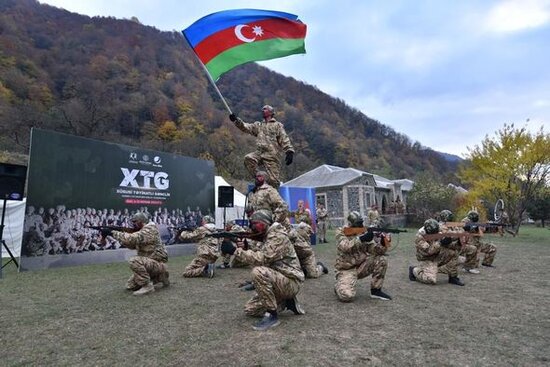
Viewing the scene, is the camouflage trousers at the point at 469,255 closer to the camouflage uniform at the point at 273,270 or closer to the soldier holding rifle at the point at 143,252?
the camouflage uniform at the point at 273,270

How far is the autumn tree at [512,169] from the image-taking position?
18.5 meters

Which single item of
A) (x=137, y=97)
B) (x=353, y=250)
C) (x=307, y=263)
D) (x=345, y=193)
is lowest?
(x=307, y=263)

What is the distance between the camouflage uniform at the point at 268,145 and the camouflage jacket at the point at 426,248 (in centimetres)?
321

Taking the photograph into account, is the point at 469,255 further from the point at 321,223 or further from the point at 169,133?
the point at 169,133

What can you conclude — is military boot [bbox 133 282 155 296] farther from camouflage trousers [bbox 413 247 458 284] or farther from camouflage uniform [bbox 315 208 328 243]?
camouflage uniform [bbox 315 208 328 243]

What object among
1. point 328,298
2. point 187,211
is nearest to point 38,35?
point 187,211

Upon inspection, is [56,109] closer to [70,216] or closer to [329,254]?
[70,216]

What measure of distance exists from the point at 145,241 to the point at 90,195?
551 cm

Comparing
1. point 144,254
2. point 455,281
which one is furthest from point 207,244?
point 455,281

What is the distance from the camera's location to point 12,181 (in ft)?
26.3

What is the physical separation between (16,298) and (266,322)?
447cm

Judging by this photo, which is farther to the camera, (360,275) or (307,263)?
(307,263)

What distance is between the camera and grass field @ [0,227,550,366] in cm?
330

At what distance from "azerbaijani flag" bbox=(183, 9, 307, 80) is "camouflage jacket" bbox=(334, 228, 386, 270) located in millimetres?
3682
